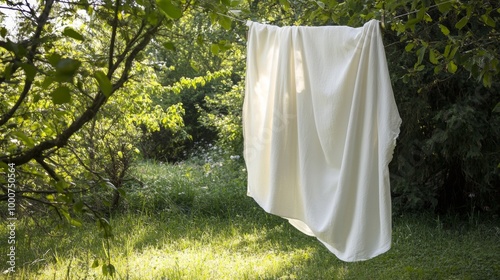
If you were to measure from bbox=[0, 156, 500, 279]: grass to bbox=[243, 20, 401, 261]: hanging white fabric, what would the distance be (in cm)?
121

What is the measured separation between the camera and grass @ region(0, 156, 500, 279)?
3.61 m

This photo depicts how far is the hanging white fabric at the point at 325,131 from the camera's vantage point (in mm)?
1968

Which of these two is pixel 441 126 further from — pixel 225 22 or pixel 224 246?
pixel 225 22

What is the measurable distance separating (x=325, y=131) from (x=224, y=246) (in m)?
2.45

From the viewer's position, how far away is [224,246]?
4.36 metres

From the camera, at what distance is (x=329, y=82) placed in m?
2.10

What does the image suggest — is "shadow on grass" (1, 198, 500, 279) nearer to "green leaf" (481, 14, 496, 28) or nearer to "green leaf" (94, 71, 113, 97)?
"green leaf" (481, 14, 496, 28)

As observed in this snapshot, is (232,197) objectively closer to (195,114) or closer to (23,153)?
(23,153)

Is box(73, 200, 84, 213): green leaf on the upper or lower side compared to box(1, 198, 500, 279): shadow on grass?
upper

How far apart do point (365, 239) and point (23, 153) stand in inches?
43.3

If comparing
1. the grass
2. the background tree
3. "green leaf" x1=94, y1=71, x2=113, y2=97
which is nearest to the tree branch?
"green leaf" x1=94, y1=71, x2=113, y2=97

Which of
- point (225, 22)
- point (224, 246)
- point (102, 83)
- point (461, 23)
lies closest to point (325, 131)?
point (225, 22)

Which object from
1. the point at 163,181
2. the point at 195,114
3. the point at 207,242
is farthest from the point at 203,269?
the point at 195,114

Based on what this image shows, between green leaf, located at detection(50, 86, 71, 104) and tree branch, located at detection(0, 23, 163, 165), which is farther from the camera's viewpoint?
tree branch, located at detection(0, 23, 163, 165)
